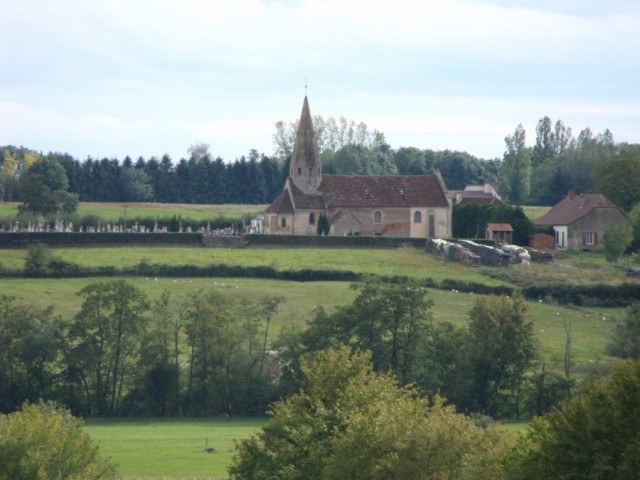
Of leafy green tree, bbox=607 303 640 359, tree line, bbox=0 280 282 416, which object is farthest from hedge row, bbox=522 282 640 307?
tree line, bbox=0 280 282 416

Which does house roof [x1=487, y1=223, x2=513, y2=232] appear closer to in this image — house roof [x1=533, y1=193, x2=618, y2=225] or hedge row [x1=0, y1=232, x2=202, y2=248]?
house roof [x1=533, y1=193, x2=618, y2=225]

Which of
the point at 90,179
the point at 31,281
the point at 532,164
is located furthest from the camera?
the point at 532,164

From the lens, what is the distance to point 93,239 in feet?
246

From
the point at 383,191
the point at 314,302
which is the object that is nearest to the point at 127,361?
the point at 314,302

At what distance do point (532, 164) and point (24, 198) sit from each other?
70230 millimetres

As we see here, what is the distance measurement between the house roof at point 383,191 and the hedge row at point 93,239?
1331 cm

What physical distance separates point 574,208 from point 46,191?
3945 centimetres

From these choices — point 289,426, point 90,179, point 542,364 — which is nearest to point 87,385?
point 542,364

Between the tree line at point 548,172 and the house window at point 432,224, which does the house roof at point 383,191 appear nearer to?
the house window at point 432,224

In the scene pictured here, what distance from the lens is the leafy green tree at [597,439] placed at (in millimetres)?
22219

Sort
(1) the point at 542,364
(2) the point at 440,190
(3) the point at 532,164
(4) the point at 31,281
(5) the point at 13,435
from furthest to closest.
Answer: (3) the point at 532,164 < (2) the point at 440,190 < (4) the point at 31,281 < (1) the point at 542,364 < (5) the point at 13,435

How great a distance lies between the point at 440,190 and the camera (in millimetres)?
88688

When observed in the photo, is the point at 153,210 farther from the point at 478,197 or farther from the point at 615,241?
the point at 615,241

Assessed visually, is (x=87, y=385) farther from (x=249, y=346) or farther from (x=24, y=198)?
(x=24, y=198)
